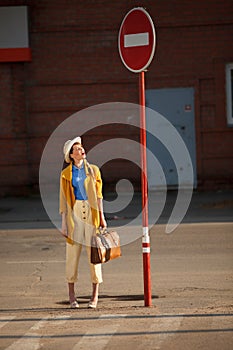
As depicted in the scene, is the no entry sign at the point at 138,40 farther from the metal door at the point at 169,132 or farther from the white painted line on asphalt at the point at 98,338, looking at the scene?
the metal door at the point at 169,132

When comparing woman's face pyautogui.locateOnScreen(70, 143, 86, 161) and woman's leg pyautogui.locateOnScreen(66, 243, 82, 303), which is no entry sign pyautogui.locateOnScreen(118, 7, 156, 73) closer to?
woman's face pyautogui.locateOnScreen(70, 143, 86, 161)

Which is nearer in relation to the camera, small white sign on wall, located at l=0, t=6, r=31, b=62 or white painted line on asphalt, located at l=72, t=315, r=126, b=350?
white painted line on asphalt, located at l=72, t=315, r=126, b=350

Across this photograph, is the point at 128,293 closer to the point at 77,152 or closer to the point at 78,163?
the point at 78,163

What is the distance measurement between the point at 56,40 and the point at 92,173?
13073mm

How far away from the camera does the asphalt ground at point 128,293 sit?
8328 millimetres

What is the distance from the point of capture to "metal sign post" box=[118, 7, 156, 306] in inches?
384

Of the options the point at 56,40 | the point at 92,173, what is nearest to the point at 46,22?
the point at 56,40

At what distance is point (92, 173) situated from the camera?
10172mm

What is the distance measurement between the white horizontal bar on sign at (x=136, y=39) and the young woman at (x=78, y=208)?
4.08 ft

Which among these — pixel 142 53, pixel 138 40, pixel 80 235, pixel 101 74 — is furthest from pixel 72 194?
pixel 101 74

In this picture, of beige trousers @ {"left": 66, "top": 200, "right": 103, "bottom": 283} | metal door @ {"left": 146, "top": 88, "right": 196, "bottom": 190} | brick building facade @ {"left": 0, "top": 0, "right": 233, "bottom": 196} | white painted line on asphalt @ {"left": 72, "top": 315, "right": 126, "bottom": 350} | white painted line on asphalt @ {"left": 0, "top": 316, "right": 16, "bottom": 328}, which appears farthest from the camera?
metal door @ {"left": 146, "top": 88, "right": 196, "bottom": 190}

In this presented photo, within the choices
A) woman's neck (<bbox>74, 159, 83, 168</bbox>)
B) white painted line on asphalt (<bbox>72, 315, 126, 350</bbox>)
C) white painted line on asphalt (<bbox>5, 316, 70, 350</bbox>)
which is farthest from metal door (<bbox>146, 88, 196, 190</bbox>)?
white painted line on asphalt (<bbox>72, 315, 126, 350</bbox>)

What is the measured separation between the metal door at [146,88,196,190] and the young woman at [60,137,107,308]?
41.7ft

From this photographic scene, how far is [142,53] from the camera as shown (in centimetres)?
980
